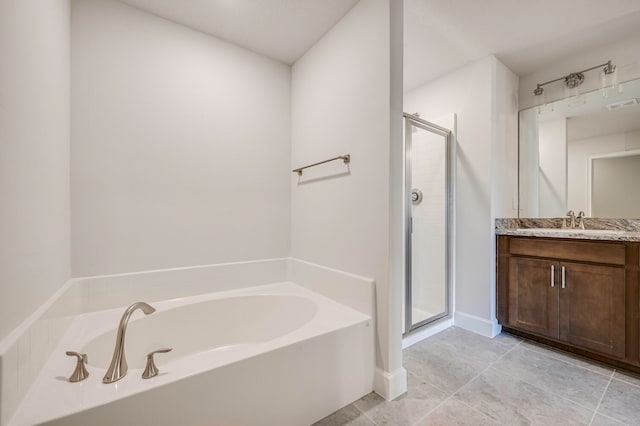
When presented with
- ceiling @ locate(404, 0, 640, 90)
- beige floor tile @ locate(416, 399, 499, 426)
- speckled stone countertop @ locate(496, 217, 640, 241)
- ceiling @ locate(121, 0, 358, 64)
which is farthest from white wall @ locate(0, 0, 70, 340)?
speckled stone countertop @ locate(496, 217, 640, 241)

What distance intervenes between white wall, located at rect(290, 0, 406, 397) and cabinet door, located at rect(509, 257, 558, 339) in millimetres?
1326

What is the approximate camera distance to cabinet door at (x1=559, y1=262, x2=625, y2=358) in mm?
1726

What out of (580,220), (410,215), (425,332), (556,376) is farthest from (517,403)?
(580,220)

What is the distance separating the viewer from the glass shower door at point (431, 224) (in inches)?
97.7

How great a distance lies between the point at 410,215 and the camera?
85.7 inches

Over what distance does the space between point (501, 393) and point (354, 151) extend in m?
1.65

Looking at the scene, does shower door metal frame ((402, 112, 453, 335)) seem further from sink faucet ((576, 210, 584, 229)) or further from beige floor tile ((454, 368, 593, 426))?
sink faucet ((576, 210, 584, 229))

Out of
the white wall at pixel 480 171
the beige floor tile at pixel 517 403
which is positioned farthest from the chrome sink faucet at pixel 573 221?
the beige floor tile at pixel 517 403

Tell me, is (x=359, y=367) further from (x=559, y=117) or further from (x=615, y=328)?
(x=559, y=117)

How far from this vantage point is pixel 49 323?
44.8 inches

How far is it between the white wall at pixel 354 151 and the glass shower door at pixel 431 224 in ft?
3.13

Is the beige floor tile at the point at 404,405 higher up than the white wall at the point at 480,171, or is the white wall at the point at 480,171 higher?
the white wall at the point at 480,171

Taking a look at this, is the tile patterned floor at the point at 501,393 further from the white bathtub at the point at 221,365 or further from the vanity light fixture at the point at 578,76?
the vanity light fixture at the point at 578,76

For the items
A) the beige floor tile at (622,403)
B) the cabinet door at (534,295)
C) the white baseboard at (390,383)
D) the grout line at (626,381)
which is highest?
the cabinet door at (534,295)
